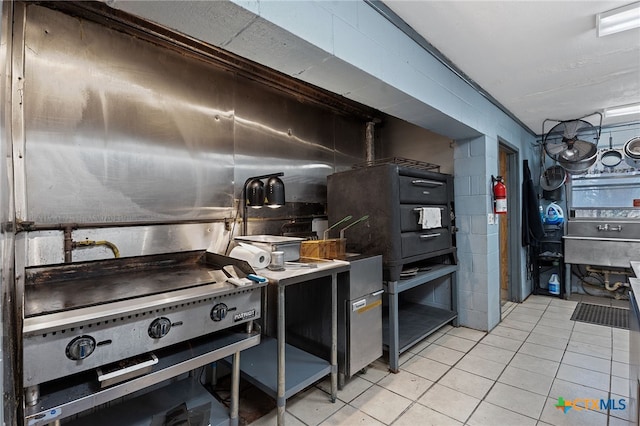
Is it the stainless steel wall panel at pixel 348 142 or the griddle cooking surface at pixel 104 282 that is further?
the stainless steel wall panel at pixel 348 142

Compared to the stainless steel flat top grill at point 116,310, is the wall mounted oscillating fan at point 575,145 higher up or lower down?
higher up

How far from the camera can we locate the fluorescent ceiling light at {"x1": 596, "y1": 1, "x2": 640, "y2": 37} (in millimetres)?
1862

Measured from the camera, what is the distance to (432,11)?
1.92 m

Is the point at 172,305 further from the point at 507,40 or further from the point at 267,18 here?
the point at 507,40

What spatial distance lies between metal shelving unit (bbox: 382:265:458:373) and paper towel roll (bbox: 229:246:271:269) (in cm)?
110

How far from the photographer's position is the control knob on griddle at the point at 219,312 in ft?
4.79

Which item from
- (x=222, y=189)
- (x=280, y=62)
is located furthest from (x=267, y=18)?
(x=222, y=189)

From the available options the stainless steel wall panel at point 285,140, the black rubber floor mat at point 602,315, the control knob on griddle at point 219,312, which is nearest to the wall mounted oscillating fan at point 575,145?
the black rubber floor mat at point 602,315

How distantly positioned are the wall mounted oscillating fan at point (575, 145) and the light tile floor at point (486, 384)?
2.04 meters

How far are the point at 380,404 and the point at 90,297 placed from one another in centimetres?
182

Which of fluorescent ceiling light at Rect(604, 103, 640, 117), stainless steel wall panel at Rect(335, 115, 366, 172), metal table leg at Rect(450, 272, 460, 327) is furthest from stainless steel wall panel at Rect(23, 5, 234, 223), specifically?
fluorescent ceiling light at Rect(604, 103, 640, 117)

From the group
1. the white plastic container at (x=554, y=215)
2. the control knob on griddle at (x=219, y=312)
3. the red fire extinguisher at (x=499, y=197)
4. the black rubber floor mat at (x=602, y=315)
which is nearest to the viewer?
the control knob on griddle at (x=219, y=312)

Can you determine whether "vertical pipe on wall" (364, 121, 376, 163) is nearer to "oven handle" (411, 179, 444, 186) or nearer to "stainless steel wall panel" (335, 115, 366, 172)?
"stainless steel wall panel" (335, 115, 366, 172)

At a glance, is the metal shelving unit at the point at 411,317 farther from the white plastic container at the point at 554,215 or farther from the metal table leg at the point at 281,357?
the white plastic container at the point at 554,215
